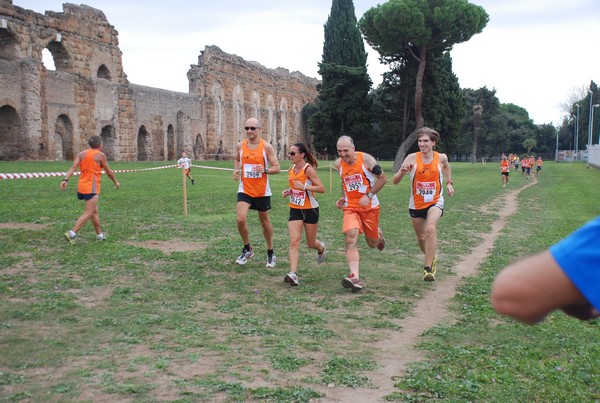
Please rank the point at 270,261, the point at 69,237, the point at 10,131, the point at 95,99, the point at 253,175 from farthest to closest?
the point at 95,99
the point at 10,131
the point at 69,237
the point at 270,261
the point at 253,175

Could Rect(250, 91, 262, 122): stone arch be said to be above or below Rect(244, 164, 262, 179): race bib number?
above

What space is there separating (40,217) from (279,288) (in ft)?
26.0

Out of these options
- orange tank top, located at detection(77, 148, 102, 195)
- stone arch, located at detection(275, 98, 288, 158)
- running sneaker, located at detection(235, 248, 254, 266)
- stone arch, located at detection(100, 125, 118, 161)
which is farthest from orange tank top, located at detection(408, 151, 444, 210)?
A: stone arch, located at detection(275, 98, 288, 158)

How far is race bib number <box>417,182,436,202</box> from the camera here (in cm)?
862

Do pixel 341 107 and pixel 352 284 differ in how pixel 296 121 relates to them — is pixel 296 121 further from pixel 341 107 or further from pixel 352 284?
pixel 352 284

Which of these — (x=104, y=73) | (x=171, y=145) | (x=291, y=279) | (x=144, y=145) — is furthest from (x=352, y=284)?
(x=171, y=145)

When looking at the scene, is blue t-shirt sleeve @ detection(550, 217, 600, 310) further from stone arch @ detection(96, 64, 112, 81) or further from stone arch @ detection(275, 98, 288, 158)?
stone arch @ detection(275, 98, 288, 158)

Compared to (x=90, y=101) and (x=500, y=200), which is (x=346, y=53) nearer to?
(x=90, y=101)

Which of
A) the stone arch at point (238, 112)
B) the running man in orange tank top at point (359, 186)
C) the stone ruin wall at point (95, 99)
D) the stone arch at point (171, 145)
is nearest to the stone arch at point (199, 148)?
A: the stone ruin wall at point (95, 99)

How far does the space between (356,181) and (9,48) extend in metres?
29.9

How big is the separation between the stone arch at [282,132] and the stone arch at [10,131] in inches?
1455

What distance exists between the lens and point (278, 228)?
13430 millimetres

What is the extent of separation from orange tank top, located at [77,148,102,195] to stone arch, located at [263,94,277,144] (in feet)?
175

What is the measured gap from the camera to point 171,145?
46.6m
